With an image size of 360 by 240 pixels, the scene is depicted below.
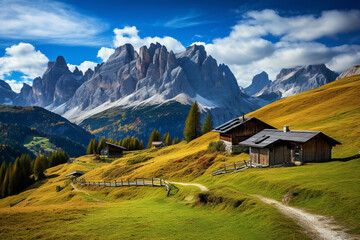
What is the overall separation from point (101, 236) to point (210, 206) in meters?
11.7

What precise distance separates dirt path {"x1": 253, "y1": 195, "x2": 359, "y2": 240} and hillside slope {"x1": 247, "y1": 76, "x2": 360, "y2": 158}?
2453cm

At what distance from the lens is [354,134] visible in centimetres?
4606

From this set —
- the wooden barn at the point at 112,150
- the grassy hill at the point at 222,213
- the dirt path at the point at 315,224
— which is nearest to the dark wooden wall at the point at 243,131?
the grassy hill at the point at 222,213

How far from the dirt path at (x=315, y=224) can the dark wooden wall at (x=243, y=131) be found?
1396 inches

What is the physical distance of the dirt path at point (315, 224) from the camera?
578 inches

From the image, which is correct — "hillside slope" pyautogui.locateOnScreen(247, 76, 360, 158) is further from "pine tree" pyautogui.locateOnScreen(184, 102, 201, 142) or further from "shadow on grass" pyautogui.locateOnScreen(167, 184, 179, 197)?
"shadow on grass" pyautogui.locateOnScreen(167, 184, 179, 197)

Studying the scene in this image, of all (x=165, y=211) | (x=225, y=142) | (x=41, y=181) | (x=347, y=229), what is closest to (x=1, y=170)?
(x=41, y=181)

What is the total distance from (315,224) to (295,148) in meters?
23.8

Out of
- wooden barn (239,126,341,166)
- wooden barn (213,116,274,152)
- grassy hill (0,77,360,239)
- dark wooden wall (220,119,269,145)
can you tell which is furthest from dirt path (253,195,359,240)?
dark wooden wall (220,119,269,145)

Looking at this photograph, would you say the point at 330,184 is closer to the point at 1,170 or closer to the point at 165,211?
the point at 165,211

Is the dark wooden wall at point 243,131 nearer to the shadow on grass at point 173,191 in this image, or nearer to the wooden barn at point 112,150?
the shadow on grass at point 173,191

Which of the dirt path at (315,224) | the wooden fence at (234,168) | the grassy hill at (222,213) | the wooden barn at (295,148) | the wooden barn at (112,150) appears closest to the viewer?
the dirt path at (315,224)

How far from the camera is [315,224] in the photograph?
16.6 meters

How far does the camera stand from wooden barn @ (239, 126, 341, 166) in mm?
37562
